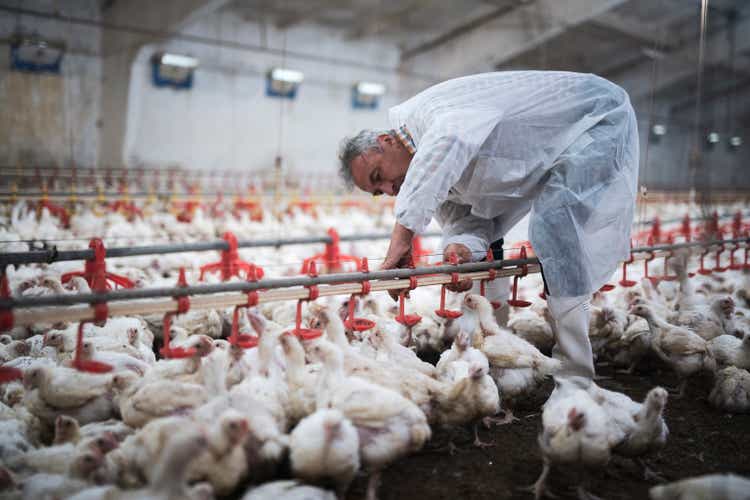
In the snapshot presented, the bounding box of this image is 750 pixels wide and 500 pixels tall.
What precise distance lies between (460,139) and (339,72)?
38.8 feet

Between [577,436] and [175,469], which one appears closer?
[175,469]

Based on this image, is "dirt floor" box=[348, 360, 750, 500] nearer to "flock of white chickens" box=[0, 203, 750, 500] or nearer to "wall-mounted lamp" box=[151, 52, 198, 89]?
"flock of white chickens" box=[0, 203, 750, 500]

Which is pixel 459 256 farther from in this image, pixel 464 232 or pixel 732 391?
pixel 732 391

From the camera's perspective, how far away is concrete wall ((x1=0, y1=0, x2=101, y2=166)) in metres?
7.15

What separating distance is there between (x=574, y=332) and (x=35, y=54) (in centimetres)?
798

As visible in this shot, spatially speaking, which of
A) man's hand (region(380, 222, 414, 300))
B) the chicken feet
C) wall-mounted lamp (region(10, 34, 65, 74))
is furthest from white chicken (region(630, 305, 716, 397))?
wall-mounted lamp (region(10, 34, 65, 74))

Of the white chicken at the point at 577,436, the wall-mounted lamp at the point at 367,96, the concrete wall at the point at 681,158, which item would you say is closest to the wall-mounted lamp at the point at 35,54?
the wall-mounted lamp at the point at 367,96

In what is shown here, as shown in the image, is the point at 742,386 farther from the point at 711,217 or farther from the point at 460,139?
the point at 711,217

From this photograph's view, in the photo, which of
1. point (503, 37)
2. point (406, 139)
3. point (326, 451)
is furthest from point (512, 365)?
point (503, 37)

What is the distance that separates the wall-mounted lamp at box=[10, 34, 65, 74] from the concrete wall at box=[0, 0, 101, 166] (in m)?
0.09

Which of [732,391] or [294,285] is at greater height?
[294,285]

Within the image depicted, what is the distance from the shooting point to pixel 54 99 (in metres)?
8.40

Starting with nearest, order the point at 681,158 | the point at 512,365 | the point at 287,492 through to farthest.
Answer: the point at 287,492
the point at 512,365
the point at 681,158

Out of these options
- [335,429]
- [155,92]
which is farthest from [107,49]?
[335,429]
